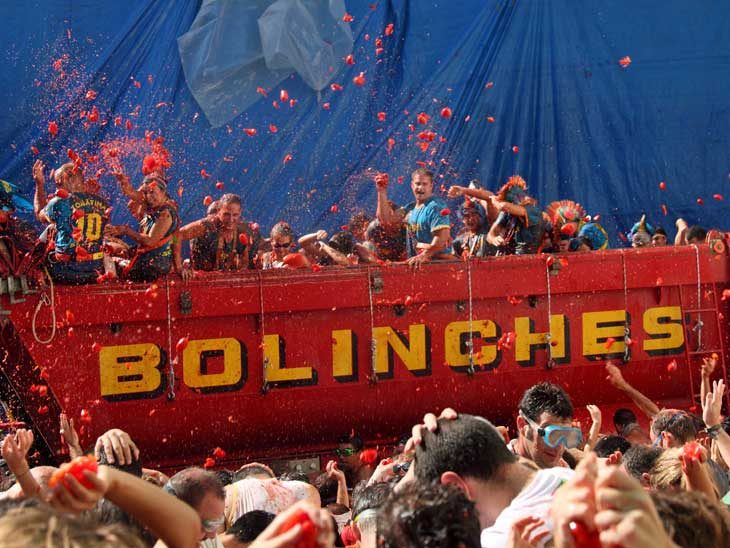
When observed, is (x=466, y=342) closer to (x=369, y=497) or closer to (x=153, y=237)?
(x=153, y=237)

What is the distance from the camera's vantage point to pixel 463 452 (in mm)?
3201

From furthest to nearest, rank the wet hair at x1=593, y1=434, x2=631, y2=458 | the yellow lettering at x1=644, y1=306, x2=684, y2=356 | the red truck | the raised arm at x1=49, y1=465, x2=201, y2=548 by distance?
the yellow lettering at x1=644, y1=306, x2=684, y2=356
the red truck
the wet hair at x1=593, y1=434, x2=631, y2=458
the raised arm at x1=49, y1=465, x2=201, y2=548

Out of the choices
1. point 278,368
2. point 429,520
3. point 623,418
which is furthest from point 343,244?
point 429,520

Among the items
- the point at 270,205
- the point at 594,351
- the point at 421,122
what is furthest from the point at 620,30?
the point at 594,351

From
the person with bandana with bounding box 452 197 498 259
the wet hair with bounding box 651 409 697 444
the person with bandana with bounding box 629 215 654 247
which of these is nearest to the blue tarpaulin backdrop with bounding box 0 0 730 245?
the person with bandana with bounding box 629 215 654 247

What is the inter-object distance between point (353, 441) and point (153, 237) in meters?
2.26

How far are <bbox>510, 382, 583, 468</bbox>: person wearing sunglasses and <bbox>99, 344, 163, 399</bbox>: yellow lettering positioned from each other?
11.9 ft

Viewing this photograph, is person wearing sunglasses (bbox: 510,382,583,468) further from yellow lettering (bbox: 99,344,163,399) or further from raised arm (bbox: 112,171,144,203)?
raised arm (bbox: 112,171,144,203)

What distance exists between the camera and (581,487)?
6.33 feet

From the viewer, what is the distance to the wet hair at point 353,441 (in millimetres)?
8188

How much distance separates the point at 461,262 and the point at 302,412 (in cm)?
177

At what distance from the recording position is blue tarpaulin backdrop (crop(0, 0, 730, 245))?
472 inches

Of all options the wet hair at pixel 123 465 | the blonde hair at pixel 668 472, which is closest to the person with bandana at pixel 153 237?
the wet hair at pixel 123 465

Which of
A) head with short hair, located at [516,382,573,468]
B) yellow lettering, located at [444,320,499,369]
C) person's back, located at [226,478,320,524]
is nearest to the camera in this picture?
head with short hair, located at [516,382,573,468]
